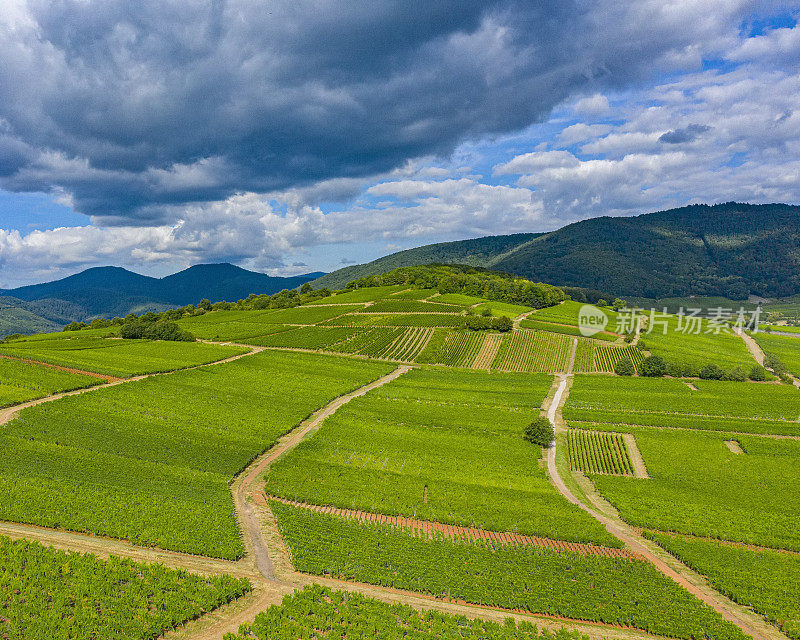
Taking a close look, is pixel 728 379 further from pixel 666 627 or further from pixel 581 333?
pixel 666 627

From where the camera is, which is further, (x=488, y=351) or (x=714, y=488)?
(x=488, y=351)

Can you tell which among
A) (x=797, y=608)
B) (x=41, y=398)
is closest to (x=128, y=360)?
(x=41, y=398)

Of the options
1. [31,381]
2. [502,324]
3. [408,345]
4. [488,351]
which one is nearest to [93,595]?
[31,381]

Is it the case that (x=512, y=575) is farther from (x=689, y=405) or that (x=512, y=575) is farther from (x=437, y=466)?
(x=689, y=405)

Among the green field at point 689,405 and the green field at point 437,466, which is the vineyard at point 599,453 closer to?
the green field at point 689,405

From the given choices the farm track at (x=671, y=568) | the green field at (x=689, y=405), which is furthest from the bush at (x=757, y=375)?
the farm track at (x=671, y=568)

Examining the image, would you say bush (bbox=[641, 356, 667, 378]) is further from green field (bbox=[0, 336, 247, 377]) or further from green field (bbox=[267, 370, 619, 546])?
green field (bbox=[0, 336, 247, 377])
